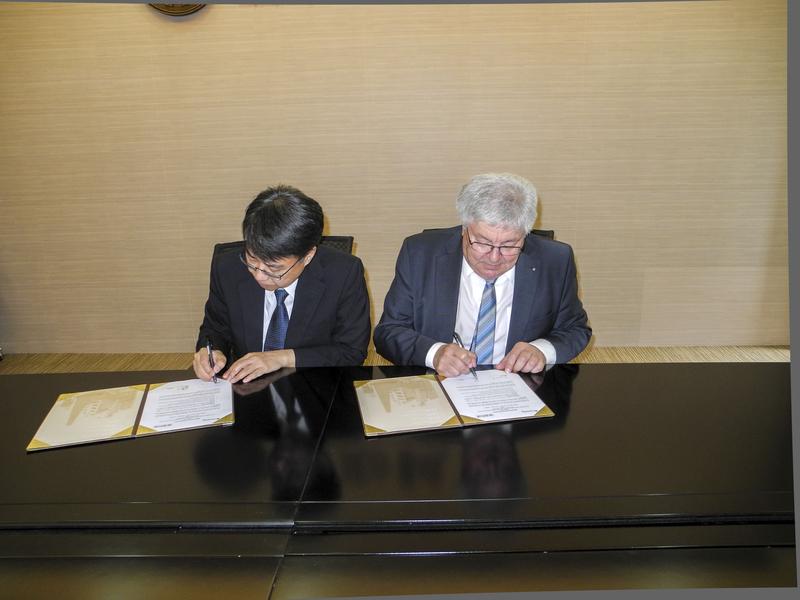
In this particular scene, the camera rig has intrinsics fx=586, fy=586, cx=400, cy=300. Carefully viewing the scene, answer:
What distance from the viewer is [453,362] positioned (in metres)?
1.90

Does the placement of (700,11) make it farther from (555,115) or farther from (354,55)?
(354,55)

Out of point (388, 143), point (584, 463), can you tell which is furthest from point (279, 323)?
point (388, 143)

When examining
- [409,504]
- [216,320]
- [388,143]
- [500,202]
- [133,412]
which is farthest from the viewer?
[388,143]

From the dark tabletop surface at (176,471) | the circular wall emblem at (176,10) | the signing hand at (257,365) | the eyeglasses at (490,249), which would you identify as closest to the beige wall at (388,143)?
the circular wall emblem at (176,10)

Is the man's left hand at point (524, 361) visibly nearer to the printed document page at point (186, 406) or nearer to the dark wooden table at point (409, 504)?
the dark wooden table at point (409, 504)

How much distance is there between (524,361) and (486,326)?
437 mm

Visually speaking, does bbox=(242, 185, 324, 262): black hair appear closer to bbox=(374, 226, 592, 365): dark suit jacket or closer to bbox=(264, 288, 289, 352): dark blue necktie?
bbox=(264, 288, 289, 352): dark blue necktie

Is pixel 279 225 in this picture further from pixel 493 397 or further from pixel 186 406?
pixel 493 397

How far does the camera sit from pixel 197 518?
124 cm

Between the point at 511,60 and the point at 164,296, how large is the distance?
296 centimetres

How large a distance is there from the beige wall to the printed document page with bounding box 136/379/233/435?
2.50 m

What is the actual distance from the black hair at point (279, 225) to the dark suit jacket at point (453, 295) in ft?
1.56

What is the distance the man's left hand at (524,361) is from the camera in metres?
1.89

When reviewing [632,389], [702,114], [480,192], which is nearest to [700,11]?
[702,114]
